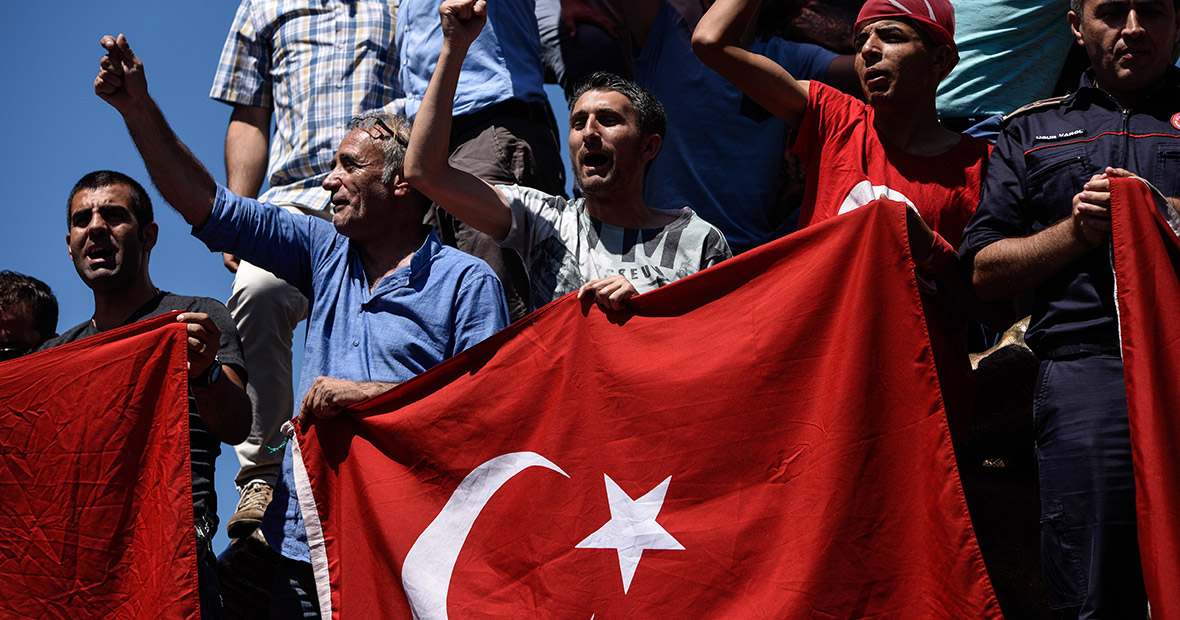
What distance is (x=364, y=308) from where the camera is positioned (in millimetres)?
4641

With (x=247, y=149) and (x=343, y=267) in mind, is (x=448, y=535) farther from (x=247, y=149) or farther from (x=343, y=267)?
(x=247, y=149)

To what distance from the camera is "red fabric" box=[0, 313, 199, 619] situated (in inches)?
173

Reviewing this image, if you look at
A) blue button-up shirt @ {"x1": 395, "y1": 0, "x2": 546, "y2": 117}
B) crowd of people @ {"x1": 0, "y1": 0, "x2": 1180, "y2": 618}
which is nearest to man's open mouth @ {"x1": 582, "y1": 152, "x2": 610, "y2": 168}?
crowd of people @ {"x1": 0, "y1": 0, "x2": 1180, "y2": 618}

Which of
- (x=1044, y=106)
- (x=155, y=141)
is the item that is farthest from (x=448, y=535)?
(x=1044, y=106)

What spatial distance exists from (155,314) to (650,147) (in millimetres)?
1937

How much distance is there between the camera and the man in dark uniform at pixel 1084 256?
11.6 feet

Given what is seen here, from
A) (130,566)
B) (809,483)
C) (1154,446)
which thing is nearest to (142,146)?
(130,566)

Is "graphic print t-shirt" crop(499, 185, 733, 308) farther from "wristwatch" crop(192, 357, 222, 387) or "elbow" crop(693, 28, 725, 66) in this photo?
"wristwatch" crop(192, 357, 222, 387)

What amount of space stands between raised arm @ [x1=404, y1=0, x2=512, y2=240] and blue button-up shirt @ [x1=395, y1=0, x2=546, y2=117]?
125 centimetres

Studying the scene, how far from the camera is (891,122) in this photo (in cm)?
473

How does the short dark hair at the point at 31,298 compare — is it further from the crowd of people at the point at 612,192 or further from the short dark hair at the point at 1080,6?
the short dark hair at the point at 1080,6

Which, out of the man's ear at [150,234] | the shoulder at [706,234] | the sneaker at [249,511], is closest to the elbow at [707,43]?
the shoulder at [706,234]

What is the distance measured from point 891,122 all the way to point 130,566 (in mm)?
3038

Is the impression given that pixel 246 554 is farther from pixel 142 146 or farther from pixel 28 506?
pixel 142 146
